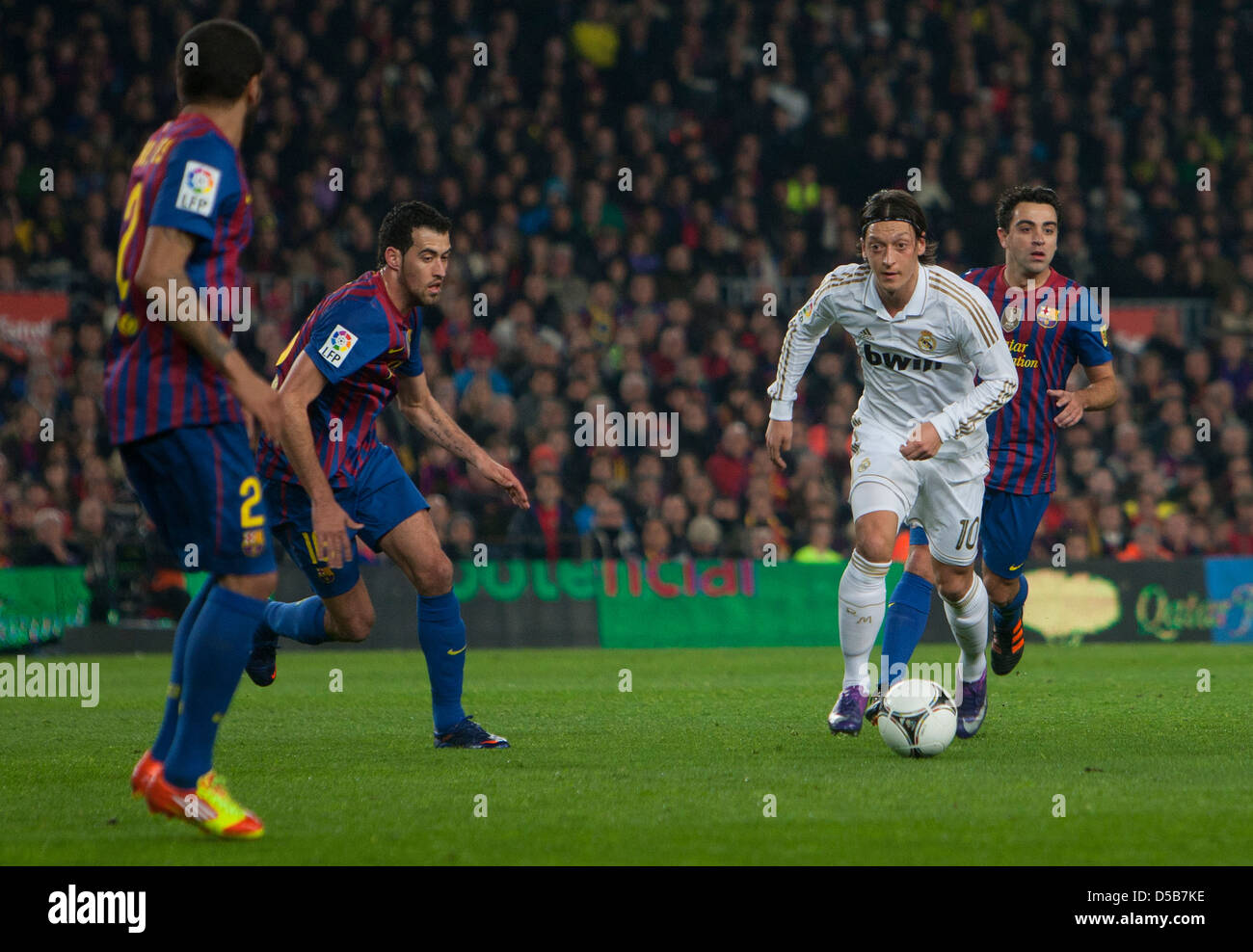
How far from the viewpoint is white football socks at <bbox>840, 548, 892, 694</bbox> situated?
23.1 ft

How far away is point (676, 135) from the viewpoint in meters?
19.1

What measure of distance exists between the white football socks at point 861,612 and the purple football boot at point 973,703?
0.53m

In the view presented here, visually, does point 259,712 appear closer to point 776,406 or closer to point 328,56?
point 776,406

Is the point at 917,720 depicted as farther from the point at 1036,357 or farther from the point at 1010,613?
the point at 1036,357

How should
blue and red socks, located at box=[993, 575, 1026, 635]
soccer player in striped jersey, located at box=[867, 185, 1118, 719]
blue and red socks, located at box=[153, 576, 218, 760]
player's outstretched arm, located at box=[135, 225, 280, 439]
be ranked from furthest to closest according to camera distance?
blue and red socks, located at box=[993, 575, 1026, 635] < soccer player in striped jersey, located at box=[867, 185, 1118, 719] < blue and red socks, located at box=[153, 576, 218, 760] < player's outstretched arm, located at box=[135, 225, 280, 439]

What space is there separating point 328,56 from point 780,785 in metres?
15.1

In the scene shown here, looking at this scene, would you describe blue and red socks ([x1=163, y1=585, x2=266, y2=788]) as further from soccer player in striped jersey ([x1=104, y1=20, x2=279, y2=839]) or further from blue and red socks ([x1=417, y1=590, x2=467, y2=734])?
blue and red socks ([x1=417, y1=590, x2=467, y2=734])

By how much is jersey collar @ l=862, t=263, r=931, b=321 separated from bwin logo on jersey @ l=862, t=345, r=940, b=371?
0.17 meters

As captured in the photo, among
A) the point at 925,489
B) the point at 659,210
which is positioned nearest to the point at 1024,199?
the point at 925,489

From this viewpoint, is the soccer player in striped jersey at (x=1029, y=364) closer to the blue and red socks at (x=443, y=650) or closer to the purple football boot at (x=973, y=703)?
the purple football boot at (x=973, y=703)

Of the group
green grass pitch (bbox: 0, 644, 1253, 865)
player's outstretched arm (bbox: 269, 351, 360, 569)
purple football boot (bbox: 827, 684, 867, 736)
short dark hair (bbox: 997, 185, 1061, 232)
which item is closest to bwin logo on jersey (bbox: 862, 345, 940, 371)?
short dark hair (bbox: 997, 185, 1061, 232)

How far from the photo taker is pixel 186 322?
179 inches

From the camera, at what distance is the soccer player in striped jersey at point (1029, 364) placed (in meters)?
7.73
